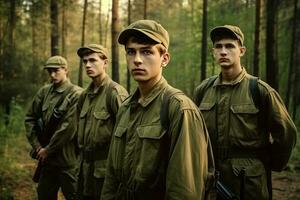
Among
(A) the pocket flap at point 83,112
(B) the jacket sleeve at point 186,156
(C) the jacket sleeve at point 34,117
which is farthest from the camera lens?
(C) the jacket sleeve at point 34,117

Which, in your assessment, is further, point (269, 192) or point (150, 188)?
point (269, 192)

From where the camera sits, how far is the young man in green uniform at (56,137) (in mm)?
6203

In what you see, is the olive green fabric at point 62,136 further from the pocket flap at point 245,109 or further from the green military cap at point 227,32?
the pocket flap at point 245,109

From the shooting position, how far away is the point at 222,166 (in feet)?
14.4

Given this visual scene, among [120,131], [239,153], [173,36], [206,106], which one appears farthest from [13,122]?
[173,36]

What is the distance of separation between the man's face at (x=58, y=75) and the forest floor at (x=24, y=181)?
2.65m

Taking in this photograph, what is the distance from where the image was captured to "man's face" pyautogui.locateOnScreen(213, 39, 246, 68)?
454 cm

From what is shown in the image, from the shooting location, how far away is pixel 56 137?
20.2ft

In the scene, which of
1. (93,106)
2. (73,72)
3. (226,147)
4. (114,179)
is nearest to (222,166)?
(226,147)

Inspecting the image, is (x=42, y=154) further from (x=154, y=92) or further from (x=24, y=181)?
(x=154, y=92)

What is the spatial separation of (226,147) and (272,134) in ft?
1.94

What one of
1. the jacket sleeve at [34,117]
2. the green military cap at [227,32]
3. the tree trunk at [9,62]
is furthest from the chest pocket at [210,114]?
the tree trunk at [9,62]

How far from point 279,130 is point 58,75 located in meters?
3.87

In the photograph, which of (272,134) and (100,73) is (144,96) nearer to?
(272,134)
